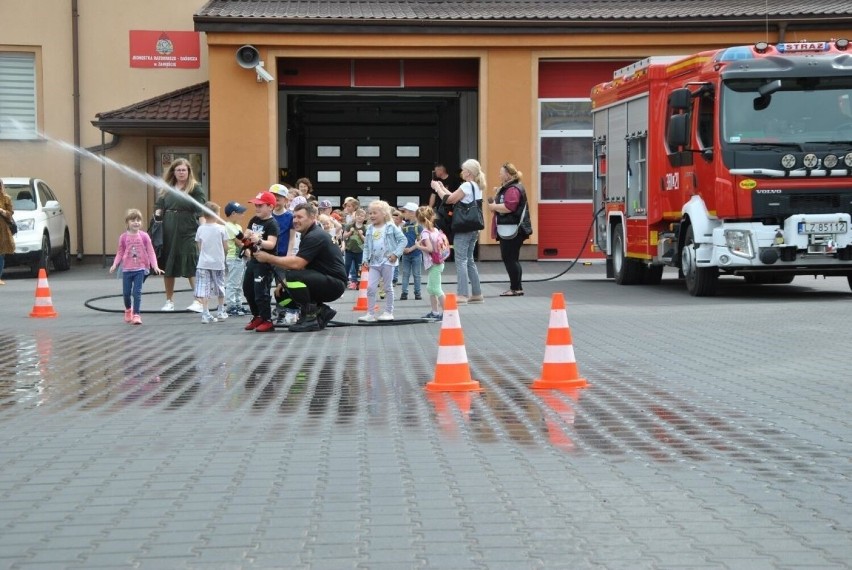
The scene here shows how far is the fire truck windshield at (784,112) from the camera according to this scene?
18375mm

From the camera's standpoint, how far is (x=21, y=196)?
92.2 ft

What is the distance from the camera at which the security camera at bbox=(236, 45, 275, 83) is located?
92.9ft

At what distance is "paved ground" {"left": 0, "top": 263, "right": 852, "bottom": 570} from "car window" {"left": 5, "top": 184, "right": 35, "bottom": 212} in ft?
45.1

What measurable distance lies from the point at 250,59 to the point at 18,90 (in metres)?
6.16

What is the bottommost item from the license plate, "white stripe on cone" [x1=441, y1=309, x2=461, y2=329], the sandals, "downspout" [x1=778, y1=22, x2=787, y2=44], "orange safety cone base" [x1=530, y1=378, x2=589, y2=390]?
"orange safety cone base" [x1=530, y1=378, x2=589, y2=390]

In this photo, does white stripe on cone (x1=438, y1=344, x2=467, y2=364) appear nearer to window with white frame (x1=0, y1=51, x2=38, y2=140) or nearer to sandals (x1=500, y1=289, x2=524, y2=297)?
sandals (x1=500, y1=289, x2=524, y2=297)

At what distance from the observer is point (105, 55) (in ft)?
103

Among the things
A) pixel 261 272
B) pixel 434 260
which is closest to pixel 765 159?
pixel 434 260

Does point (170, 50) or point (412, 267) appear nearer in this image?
point (412, 267)

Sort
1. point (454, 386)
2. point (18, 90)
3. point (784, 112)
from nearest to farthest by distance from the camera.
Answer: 1. point (454, 386)
2. point (784, 112)
3. point (18, 90)

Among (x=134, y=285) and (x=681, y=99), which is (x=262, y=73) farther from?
(x=134, y=285)

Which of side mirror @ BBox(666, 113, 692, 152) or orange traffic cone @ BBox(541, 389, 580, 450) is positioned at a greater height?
side mirror @ BBox(666, 113, 692, 152)

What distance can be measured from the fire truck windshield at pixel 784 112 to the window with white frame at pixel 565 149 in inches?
442

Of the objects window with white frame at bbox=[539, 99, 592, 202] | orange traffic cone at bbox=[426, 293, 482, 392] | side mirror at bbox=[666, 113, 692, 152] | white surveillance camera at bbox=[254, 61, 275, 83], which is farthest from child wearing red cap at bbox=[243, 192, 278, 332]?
window with white frame at bbox=[539, 99, 592, 202]
